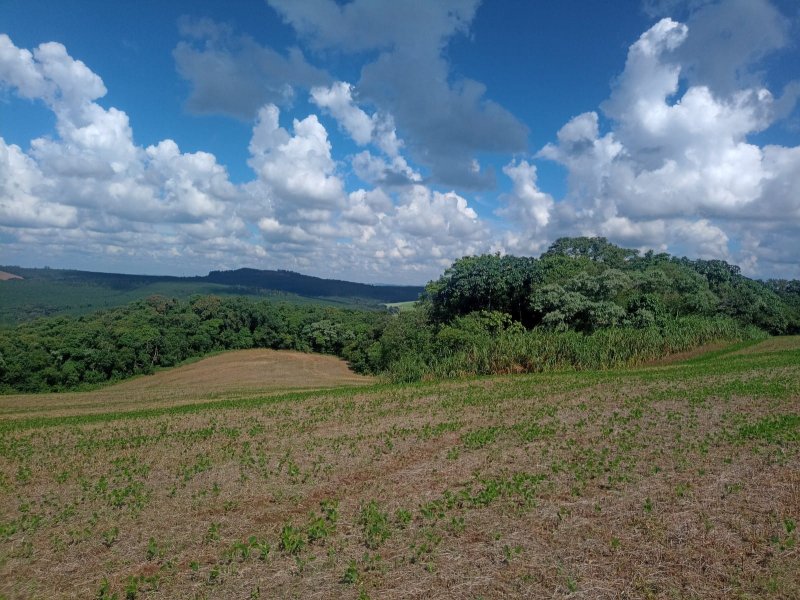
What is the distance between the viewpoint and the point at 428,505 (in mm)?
10594

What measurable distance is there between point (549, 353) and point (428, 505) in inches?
1211

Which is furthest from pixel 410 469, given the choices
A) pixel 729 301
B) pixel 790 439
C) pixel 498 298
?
pixel 729 301

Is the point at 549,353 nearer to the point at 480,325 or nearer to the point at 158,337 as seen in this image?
the point at 480,325

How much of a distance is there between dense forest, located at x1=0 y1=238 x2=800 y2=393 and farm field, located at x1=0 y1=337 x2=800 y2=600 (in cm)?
1999

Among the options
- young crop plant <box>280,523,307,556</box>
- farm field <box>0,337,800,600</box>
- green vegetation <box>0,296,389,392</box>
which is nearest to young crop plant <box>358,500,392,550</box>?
farm field <box>0,337,800,600</box>

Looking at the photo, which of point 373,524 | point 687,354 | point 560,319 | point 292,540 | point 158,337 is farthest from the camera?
point 158,337

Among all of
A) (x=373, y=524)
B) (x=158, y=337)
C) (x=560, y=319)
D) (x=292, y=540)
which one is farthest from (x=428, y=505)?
(x=158, y=337)

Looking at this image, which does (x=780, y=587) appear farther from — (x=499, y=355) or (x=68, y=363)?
(x=68, y=363)

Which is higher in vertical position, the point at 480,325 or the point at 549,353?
the point at 480,325

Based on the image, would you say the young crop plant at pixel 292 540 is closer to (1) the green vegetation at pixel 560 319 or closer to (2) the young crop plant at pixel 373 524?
(2) the young crop plant at pixel 373 524

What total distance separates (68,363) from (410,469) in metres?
79.3

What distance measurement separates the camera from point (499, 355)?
130 ft

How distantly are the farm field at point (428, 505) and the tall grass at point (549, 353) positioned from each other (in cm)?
1836

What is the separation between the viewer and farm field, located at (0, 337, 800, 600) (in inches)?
309
